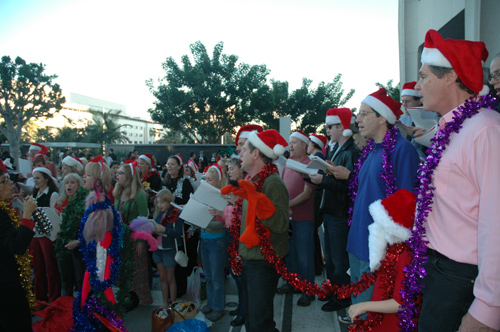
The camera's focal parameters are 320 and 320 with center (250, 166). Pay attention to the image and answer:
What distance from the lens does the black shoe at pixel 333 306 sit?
4164 millimetres

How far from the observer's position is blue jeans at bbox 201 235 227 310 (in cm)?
421

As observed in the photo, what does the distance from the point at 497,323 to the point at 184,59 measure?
26374mm

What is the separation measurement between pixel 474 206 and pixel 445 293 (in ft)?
1.39

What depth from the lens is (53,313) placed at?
386 cm

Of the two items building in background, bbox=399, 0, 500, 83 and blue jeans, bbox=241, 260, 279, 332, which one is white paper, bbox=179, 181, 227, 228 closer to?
blue jeans, bbox=241, 260, 279, 332

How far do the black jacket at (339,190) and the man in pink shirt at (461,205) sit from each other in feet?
6.29

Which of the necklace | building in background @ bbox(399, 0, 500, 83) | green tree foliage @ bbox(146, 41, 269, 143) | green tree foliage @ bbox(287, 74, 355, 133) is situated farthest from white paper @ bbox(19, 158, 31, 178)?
green tree foliage @ bbox(287, 74, 355, 133)

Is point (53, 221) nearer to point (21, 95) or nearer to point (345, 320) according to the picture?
point (345, 320)

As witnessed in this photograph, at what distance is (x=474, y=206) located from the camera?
1.43 m

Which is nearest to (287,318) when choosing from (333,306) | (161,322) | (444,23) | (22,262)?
(333,306)

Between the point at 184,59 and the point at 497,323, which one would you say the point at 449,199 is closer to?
the point at 497,323

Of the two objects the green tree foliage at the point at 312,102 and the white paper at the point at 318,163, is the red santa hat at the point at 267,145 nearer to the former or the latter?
the white paper at the point at 318,163

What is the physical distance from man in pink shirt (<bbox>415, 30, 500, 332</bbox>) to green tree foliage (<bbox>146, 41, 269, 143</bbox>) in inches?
936

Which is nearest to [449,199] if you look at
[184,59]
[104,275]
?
[104,275]
